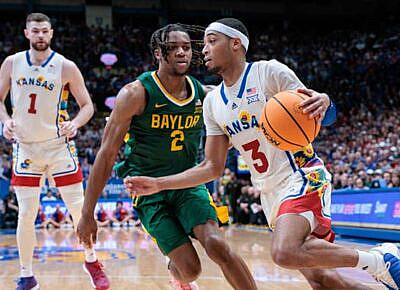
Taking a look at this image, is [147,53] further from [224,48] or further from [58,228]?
[224,48]

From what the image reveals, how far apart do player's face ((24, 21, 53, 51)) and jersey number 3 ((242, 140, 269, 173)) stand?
230 cm

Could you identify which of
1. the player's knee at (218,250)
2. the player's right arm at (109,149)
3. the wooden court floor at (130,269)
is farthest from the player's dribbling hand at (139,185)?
the wooden court floor at (130,269)

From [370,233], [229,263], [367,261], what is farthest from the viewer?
[370,233]

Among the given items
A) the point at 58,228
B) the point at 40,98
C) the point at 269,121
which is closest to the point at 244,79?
the point at 269,121

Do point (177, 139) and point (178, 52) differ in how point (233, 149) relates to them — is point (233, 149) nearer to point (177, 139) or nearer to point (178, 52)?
point (177, 139)

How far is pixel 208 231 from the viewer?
3.97m

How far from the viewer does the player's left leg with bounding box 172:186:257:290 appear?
3783mm

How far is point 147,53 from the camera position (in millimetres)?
25531

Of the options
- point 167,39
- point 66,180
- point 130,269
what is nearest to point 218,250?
point 167,39

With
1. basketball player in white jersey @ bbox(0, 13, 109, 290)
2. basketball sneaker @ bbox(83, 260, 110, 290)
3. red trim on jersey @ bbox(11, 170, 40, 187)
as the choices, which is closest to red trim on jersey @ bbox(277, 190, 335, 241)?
Answer: basketball sneaker @ bbox(83, 260, 110, 290)

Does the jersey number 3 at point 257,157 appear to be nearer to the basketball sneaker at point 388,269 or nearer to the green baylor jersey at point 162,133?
the green baylor jersey at point 162,133

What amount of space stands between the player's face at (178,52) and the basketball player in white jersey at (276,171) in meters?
0.30

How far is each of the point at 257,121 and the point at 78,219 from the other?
211 cm

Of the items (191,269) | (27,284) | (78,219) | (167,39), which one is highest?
(167,39)
